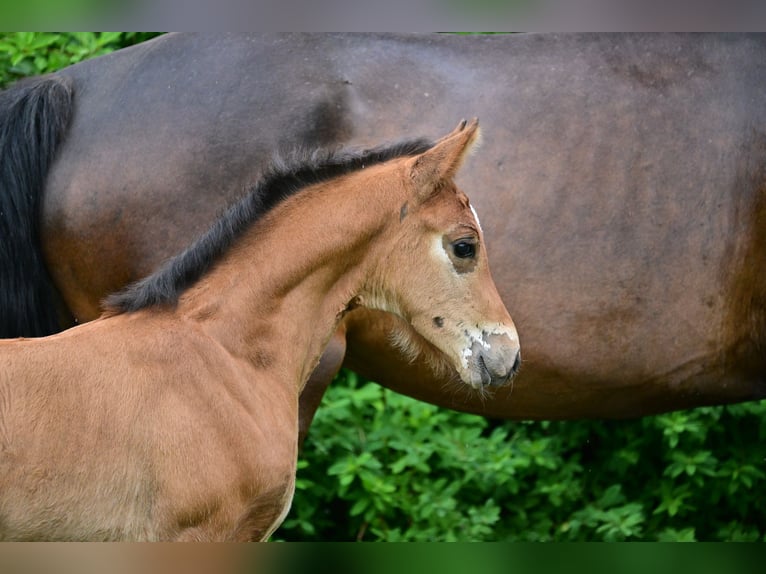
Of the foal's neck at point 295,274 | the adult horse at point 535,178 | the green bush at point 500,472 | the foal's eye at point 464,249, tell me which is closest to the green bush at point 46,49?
the green bush at point 500,472

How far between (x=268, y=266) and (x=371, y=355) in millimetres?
955

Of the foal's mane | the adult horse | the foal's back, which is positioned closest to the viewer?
the foal's back

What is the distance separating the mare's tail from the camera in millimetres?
3898

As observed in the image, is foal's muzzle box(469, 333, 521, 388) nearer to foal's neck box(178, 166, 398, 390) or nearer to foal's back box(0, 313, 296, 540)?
foal's neck box(178, 166, 398, 390)

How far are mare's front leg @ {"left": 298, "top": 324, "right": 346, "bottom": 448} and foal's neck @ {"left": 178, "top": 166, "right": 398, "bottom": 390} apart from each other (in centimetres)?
56

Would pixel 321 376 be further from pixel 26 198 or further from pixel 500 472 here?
pixel 500 472

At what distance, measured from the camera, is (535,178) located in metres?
4.08

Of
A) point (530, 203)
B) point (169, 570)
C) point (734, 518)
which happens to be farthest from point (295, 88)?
point (734, 518)

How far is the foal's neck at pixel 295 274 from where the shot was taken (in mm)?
3217

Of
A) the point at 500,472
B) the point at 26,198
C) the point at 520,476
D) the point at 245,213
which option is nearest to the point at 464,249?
the point at 245,213

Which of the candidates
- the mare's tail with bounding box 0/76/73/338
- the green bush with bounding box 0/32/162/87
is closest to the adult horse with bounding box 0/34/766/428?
the mare's tail with bounding box 0/76/73/338

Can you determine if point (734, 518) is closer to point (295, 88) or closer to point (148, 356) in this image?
point (295, 88)

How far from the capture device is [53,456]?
8.89ft

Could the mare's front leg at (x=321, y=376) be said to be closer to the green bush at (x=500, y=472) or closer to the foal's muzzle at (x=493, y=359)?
the foal's muzzle at (x=493, y=359)
